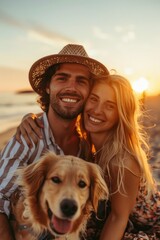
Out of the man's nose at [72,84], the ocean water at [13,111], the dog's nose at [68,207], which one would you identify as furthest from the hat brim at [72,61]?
the ocean water at [13,111]

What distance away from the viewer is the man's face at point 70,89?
458 cm

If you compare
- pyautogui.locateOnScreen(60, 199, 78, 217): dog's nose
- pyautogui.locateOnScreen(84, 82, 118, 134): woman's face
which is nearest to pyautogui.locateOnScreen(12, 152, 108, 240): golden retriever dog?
pyautogui.locateOnScreen(60, 199, 78, 217): dog's nose

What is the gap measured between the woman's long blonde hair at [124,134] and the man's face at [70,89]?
0.92 ft

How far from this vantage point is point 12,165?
3863mm

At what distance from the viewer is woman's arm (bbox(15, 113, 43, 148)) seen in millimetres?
4034

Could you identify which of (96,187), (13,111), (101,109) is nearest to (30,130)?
(101,109)

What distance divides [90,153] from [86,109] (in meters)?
0.59

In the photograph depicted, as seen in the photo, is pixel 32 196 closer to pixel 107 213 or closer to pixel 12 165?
pixel 12 165

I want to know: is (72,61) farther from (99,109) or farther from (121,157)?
(121,157)

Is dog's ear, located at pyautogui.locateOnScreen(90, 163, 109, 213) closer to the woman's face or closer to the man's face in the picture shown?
the woman's face

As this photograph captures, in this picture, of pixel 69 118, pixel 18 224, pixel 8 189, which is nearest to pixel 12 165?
pixel 8 189

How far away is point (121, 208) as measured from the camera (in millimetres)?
3893

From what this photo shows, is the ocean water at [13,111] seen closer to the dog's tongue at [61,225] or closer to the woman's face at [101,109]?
the woman's face at [101,109]

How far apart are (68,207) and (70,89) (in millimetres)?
1716
